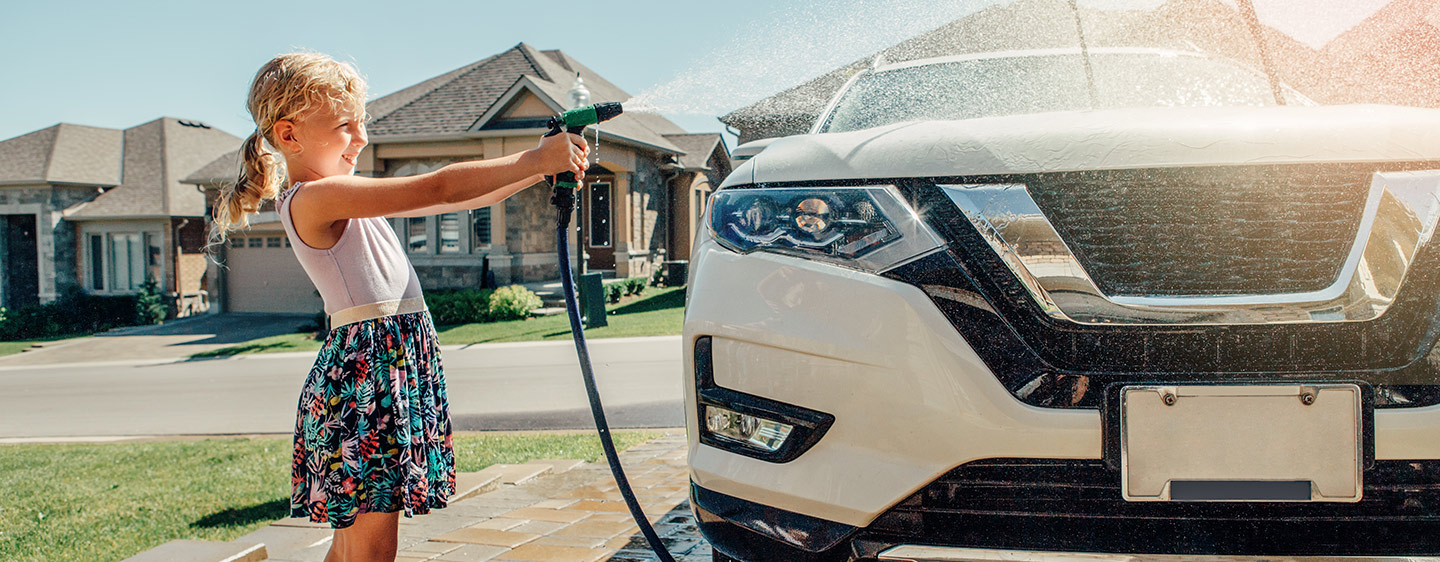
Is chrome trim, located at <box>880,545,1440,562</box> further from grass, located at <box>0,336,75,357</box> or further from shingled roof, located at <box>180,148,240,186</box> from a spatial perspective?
shingled roof, located at <box>180,148,240,186</box>

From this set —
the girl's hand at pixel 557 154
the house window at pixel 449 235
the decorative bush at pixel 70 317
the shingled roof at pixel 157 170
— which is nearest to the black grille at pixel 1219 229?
the girl's hand at pixel 557 154

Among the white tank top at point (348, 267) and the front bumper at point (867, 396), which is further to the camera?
the white tank top at point (348, 267)

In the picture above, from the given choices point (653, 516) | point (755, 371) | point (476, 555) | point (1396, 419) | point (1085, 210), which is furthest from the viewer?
point (653, 516)

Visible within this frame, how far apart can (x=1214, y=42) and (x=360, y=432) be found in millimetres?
3300

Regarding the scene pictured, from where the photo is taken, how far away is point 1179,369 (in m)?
1.58

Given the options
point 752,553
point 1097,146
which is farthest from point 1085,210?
point 752,553

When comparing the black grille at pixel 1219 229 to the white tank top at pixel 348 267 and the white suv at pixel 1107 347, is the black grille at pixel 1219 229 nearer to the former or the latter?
the white suv at pixel 1107 347

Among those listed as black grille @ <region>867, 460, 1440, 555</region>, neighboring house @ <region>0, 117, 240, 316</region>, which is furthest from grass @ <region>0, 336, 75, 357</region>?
black grille @ <region>867, 460, 1440, 555</region>

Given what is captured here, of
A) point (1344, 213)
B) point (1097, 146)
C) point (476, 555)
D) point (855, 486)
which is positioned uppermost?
point (1097, 146)

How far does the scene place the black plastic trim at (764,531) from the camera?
1.71 meters

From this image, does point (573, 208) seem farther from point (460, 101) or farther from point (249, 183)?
point (460, 101)

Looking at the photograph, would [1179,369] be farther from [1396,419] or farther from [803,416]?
[803,416]

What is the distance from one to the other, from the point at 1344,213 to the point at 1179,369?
401 millimetres

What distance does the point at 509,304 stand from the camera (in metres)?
18.6
